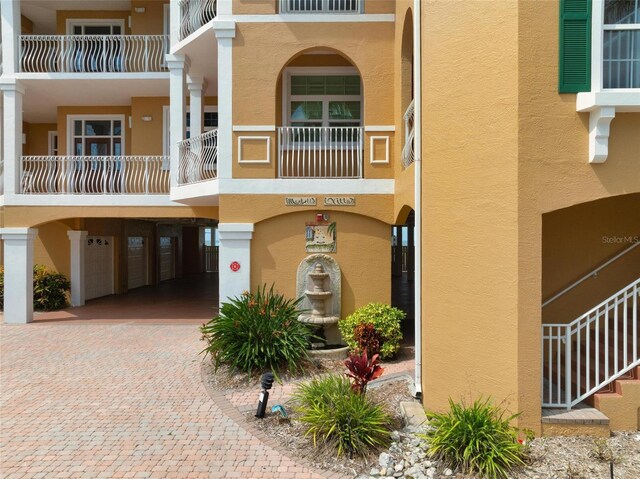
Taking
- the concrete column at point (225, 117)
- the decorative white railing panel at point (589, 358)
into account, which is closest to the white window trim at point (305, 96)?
the concrete column at point (225, 117)

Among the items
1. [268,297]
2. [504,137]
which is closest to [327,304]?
[268,297]

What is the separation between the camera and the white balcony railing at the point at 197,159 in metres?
9.91

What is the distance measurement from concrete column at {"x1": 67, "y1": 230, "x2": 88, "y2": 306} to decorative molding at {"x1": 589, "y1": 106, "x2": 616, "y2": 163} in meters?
14.3

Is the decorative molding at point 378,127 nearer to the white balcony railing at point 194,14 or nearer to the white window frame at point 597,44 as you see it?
the white window frame at point 597,44

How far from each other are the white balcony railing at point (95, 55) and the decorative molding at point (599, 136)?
11.6m

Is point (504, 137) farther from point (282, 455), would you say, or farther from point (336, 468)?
point (282, 455)

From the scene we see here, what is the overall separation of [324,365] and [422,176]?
389 centimetres

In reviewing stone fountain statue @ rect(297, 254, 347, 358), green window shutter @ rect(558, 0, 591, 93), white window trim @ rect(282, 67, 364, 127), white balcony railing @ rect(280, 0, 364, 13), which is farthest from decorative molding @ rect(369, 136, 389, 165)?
green window shutter @ rect(558, 0, 591, 93)

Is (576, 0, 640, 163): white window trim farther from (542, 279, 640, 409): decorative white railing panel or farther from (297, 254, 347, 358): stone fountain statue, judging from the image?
(297, 254, 347, 358): stone fountain statue

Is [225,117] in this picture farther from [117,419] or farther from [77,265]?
[77,265]

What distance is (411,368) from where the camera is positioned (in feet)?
24.7

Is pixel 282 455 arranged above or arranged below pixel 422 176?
below

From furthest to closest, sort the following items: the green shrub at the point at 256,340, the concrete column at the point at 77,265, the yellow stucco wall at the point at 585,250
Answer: the concrete column at the point at 77,265, the green shrub at the point at 256,340, the yellow stucco wall at the point at 585,250

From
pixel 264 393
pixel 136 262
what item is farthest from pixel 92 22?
pixel 264 393
